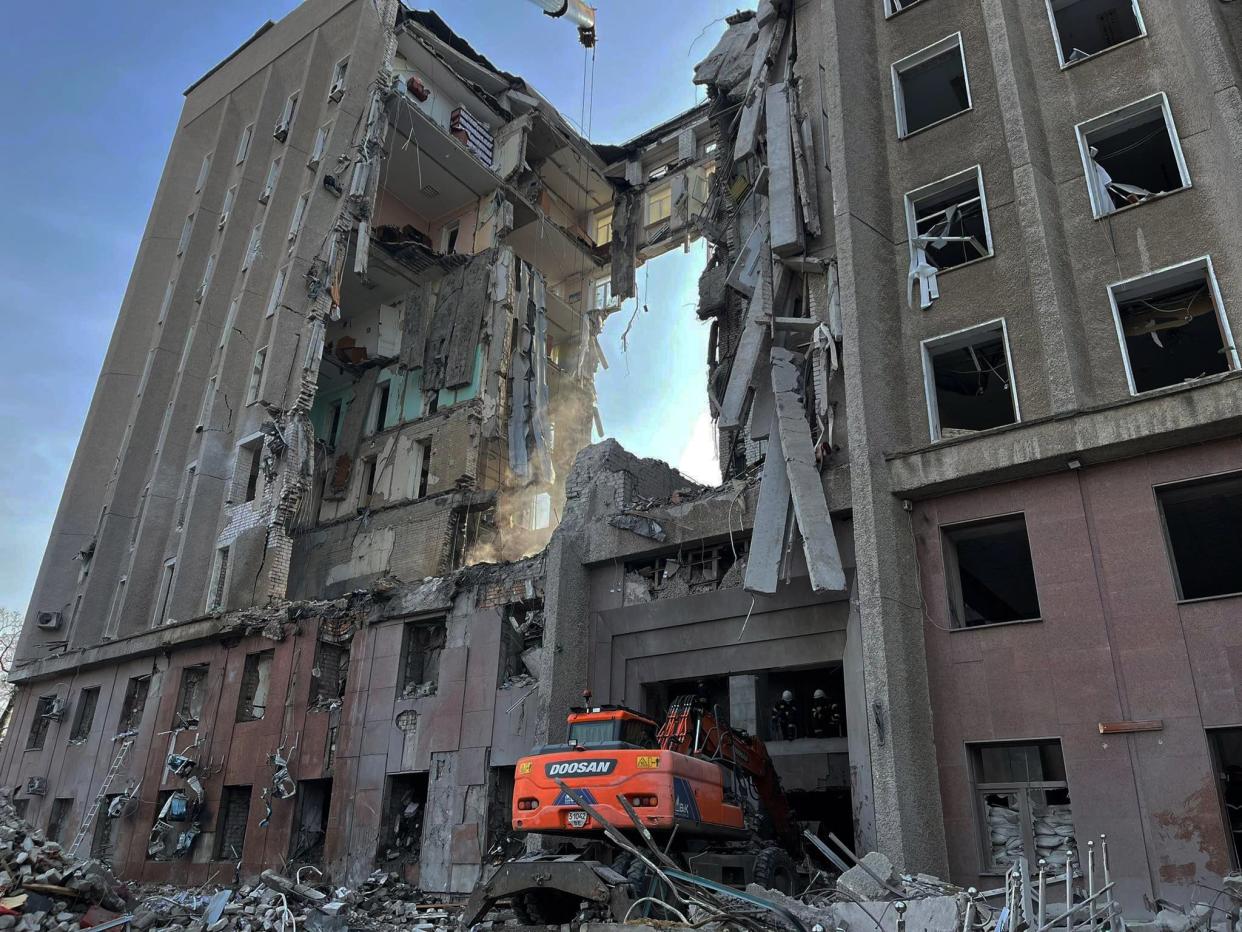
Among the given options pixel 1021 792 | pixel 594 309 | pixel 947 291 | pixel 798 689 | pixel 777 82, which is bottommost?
pixel 1021 792

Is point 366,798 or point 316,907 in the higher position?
point 366,798

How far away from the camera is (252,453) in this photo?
3117 centimetres

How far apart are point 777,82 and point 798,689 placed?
45.7 ft

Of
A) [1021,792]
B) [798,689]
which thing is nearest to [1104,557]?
[1021,792]

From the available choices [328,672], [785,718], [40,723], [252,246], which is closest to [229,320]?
[252,246]

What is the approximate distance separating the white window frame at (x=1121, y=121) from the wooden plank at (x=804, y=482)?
Answer: 18.3ft

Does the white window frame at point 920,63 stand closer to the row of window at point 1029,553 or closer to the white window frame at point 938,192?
the white window frame at point 938,192

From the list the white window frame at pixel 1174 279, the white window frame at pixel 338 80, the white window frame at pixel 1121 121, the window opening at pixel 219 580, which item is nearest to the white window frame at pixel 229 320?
the white window frame at pixel 338 80

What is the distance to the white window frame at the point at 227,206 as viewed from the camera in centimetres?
3769

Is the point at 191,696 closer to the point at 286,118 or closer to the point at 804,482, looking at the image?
the point at 804,482

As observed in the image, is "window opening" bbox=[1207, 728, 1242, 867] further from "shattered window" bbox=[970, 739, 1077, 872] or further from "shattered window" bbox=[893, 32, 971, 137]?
"shattered window" bbox=[893, 32, 971, 137]

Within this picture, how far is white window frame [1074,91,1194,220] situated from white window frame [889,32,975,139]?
2384mm

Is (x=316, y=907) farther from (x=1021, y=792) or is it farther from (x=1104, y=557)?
(x=1104, y=557)

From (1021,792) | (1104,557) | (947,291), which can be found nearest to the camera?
(1021,792)
